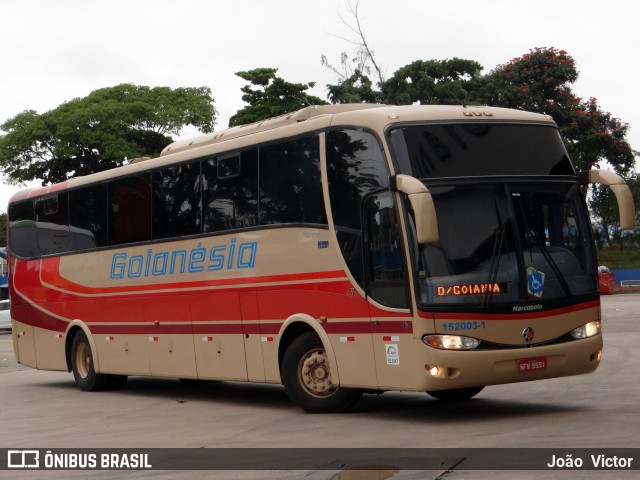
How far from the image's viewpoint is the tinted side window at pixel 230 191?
15.8 metres

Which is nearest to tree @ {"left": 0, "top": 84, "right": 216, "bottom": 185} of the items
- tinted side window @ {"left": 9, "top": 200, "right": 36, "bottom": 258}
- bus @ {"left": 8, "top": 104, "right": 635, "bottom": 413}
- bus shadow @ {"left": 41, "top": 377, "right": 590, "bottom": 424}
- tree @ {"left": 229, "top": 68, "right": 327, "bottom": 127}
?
tree @ {"left": 229, "top": 68, "right": 327, "bottom": 127}

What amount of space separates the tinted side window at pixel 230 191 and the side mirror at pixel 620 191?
4.23 m

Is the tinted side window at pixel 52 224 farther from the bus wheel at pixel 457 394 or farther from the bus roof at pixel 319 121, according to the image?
the bus wheel at pixel 457 394

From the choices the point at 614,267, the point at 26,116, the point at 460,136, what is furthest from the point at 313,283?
the point at 26,116

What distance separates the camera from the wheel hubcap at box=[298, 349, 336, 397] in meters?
14.6

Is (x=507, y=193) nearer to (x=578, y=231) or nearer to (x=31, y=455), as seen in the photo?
(x=578, y=231)

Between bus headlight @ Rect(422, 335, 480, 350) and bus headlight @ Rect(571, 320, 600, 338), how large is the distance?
1327 millimetres

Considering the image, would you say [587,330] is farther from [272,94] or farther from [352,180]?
[272,94]

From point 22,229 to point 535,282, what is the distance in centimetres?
1238

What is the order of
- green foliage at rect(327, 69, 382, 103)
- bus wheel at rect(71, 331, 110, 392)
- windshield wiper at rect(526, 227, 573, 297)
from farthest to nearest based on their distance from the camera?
green foliage at rect(327, 69, 382, 103), bus wheel at rect(71, 331, 110, 392), windshield wiper at rect(526, 227, 573, 297)

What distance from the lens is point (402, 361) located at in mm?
13141

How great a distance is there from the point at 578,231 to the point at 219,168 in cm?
521

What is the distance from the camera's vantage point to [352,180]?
13.9 metres

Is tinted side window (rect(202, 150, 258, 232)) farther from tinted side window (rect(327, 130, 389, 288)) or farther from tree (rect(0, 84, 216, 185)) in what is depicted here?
tree (rect(0, 84, 216, 185))
